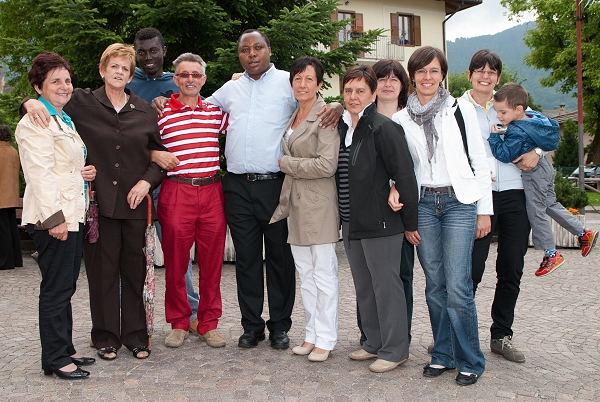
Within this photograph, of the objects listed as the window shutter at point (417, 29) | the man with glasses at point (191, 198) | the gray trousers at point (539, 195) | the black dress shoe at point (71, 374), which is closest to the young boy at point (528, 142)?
the gray trousers at point (539, 195)

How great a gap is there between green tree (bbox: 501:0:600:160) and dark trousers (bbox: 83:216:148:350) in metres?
35.2

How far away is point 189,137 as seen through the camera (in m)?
5.28

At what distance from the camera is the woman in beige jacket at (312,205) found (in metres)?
4.86

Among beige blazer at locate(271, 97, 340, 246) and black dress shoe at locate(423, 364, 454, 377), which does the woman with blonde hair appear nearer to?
beige blazer at locate(271, 97, 340, 246)

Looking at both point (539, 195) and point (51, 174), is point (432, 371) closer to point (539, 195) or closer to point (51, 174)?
point (539, 195)

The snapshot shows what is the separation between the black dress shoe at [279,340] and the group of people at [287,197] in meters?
0.03

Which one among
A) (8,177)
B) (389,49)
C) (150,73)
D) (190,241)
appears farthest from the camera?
(389,49)

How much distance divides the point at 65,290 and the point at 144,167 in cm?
113

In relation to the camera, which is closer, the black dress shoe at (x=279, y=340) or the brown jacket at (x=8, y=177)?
the black dress shoe at (x=279, y=340)

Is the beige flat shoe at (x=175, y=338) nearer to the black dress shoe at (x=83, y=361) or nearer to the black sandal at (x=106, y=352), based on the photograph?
the black sandal at (x=106, y=352)

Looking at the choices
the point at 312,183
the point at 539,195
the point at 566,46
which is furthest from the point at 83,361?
the point at 566,46

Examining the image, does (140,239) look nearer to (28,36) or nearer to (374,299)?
(374,299)

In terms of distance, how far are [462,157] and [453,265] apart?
0.75 metres

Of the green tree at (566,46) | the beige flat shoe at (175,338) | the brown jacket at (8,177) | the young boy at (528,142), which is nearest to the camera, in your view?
the young boy at (528,142)
